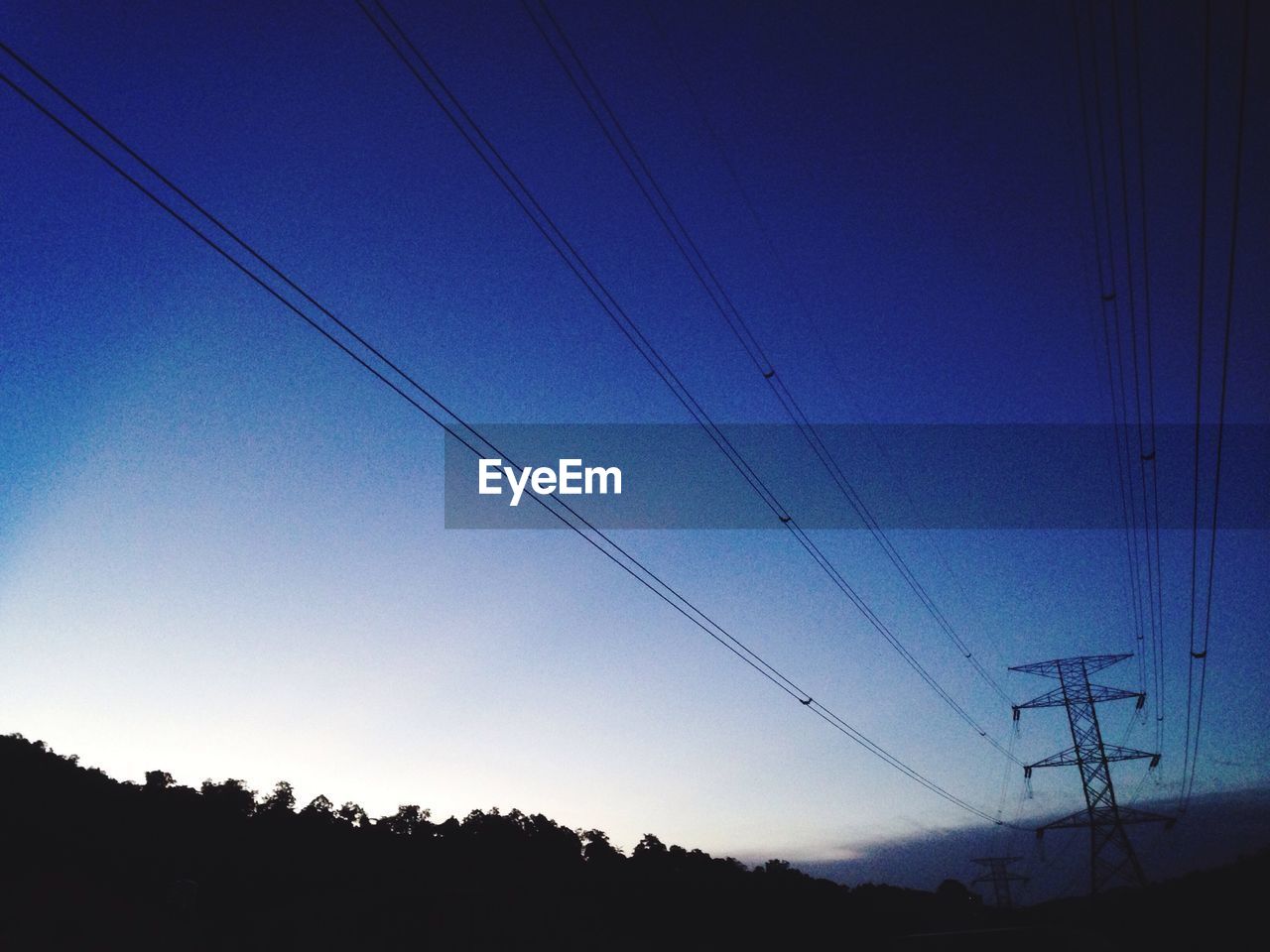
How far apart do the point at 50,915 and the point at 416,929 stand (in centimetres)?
1823

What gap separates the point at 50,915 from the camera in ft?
116

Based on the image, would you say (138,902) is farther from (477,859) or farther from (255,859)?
(477,859)

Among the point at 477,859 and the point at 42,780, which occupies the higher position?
the point at 42,780

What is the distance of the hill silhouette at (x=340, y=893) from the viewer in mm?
34469

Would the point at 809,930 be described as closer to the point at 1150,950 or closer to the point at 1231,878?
the point at 1150,950

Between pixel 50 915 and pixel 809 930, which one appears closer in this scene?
pixel 50 915

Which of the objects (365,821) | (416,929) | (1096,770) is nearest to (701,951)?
(416,929)

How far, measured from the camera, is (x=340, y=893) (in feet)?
144

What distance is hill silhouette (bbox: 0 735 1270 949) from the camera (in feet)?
113

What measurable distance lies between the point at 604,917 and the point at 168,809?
36568 millimetres

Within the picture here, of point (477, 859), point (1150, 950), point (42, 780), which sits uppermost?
point (42, 780)

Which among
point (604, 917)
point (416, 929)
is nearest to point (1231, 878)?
point (604, 917)

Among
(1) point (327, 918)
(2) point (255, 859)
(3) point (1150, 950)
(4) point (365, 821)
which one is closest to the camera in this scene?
(3) point (1150, 950)

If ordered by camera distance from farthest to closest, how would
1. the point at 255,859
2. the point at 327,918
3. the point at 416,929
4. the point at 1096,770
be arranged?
1. the point at 255,859
2. the point at 1096,770
3. the point at 327,918
4. the point at 416,929
